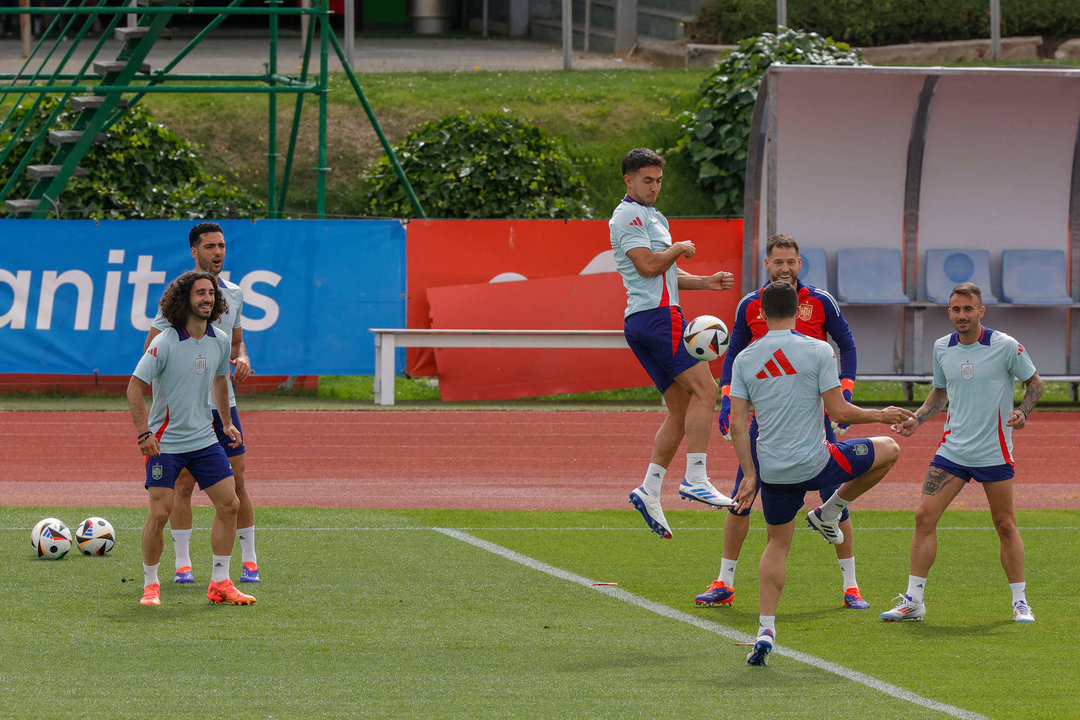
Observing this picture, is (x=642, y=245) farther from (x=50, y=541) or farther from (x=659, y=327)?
(x=50, y=541)

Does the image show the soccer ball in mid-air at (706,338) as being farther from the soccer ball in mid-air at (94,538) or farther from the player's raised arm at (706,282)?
the soccer ball in mid-air at (94,538)

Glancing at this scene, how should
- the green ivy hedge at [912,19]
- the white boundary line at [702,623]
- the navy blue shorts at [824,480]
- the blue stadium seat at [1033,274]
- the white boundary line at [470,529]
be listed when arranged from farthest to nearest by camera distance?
the green ivy hedge at [912,19]
the blue stadium seat at [1033,274]
the white boundary line at [470,529]
the navy blue shorts at [824,480]
the white boundary line at [702,623]

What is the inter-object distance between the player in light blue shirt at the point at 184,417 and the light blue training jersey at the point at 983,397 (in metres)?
4.06

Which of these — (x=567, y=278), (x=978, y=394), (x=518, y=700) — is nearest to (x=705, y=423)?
(x=978, y=394)

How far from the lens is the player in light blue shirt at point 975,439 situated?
8102 millimetres

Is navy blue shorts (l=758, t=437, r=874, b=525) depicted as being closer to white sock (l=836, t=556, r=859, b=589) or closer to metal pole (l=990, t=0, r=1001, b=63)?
white sock (l=836, t=556, r=859, b=589)

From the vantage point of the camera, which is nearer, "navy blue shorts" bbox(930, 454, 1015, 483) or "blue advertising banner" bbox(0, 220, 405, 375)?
"navy blue shorts" bbox(930, 454, 1015, 483)

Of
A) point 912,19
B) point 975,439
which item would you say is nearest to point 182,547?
point 975,439

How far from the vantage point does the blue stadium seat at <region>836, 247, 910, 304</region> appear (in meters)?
18.9

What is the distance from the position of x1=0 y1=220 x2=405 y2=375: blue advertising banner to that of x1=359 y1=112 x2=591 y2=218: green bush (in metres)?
4.87

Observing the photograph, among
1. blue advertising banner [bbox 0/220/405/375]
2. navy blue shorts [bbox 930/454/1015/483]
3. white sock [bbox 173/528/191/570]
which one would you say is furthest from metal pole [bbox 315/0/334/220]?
navy blue shorts [bbox 930/454/1015/483]

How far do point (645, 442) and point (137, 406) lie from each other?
359 inches

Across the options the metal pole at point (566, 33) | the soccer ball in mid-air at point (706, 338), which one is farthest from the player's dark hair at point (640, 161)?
the metal pole at point (566, 33)

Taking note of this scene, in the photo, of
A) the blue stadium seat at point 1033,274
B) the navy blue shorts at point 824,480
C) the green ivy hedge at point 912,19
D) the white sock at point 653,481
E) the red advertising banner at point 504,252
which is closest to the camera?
the navy blue shorts at point 824,480
